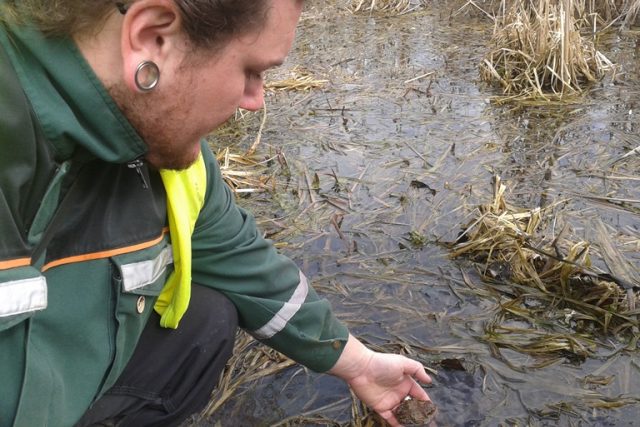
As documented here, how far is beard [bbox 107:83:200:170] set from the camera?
4.23 feet

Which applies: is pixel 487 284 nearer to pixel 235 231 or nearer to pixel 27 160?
pixel 235 231

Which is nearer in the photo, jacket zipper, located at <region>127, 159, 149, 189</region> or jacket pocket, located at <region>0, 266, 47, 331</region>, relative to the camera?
jacket pocket, located at <region>0, 266, 47, 331</region>

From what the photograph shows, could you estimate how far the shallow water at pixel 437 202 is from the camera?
226 centimetres

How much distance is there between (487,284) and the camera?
276 cm

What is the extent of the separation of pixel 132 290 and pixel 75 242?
19 centimetres

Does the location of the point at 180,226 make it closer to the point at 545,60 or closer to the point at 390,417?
the point at 390,417

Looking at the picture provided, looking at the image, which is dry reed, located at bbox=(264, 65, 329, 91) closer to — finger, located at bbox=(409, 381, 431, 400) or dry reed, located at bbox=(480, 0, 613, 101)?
dry reed, located at bbox=(480, 0, 613, 101)

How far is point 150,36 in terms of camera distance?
1216 mm

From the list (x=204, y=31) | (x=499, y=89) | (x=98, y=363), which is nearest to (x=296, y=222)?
(x=98, y=363)

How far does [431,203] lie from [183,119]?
228cm

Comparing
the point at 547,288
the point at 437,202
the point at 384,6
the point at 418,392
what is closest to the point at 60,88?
the point at 418,392

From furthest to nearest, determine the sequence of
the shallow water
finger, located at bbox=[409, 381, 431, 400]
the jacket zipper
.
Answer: the shallow water < finger, located at bbox=[409, 381, 431, 400] < the jacket zipper

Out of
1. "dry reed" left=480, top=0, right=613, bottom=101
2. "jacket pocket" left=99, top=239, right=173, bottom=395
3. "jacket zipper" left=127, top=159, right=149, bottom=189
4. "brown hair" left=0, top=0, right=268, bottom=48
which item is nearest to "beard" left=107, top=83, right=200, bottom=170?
"jacket zipper" left=127, top=159, right=149, bottom=189

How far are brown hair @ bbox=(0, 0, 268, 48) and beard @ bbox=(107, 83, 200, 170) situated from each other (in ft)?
0.44
